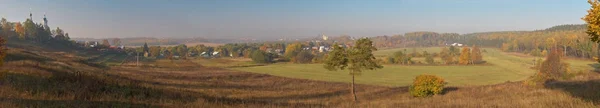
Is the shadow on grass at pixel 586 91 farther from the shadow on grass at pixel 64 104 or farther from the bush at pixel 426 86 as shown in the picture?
the shadow on grass at pixel 64 104

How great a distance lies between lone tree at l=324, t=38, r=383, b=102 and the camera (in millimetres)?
33062

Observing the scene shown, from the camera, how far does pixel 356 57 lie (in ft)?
109

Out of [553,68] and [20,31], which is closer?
[553,68]

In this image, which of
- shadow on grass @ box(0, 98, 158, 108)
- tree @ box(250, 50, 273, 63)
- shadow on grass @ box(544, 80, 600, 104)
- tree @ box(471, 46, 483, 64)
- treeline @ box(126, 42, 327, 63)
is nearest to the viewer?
shadow on grass @ box(0, 98, 158, 108)

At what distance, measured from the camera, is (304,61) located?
117062 millimetres

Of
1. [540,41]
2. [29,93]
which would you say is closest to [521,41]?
[540,41]

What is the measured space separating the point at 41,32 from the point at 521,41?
201723 millimetres

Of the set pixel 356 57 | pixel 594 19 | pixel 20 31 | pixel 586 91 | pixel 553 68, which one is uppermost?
pixel 20 31

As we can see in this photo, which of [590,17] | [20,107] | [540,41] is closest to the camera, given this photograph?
[20,107]

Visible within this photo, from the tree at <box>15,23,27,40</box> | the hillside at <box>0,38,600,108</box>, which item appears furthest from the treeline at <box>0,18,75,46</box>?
the hillside at <box>0,38,600,108</box>

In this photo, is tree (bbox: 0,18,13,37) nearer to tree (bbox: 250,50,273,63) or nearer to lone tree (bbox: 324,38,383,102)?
tree (bbox: 250,50,273,63)

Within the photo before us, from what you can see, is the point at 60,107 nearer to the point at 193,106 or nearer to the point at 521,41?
the point at 193,106

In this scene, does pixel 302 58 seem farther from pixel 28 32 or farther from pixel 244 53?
pixel 28 32

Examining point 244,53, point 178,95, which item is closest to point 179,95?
point 178,95
